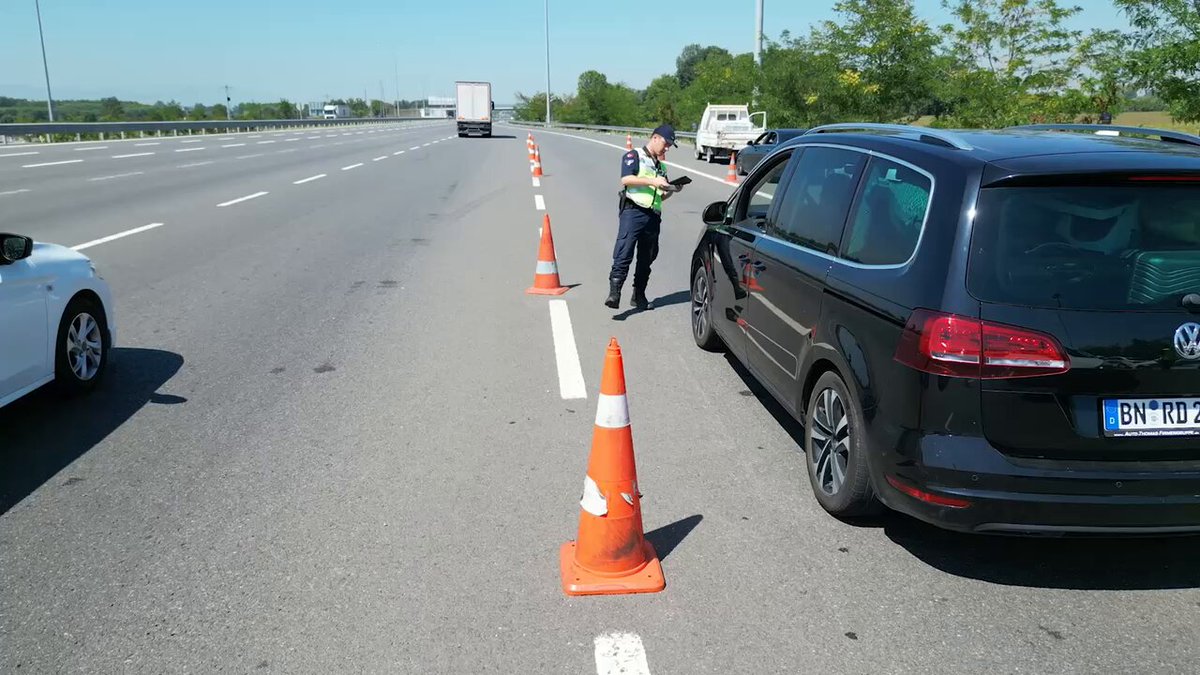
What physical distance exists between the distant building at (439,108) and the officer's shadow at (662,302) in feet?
548

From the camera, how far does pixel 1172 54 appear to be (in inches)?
576

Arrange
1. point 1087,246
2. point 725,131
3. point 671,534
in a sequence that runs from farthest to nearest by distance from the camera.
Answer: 1. point 725,131
2. point 671,534
3. point 1087,246

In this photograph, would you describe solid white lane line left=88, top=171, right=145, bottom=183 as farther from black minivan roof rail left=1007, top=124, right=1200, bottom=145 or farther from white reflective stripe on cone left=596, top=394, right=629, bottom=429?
black minivan roof rail left=1007, top=124, right=1200, bottom=145

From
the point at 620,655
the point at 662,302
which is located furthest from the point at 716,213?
the point at 620,655

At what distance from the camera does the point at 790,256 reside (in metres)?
4.81

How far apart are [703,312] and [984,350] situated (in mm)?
3790

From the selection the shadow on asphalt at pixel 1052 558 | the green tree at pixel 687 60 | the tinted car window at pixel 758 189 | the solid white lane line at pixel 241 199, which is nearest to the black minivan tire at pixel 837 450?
the shadow on asphalt at pixel 1052 558

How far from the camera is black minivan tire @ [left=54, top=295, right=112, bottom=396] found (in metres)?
5.38

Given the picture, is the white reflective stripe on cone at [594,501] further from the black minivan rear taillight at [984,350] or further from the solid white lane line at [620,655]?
the black minivan rear taillight at [984,350]

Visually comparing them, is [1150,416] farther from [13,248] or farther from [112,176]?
[112,176]

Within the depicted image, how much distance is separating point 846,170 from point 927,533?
178 cm

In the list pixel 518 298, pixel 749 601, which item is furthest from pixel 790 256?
pixel 518 298

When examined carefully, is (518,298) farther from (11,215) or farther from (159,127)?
(159,127)

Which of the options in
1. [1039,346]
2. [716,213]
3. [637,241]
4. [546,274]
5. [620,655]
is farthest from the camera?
[546,274]
